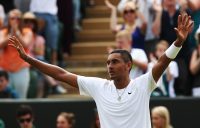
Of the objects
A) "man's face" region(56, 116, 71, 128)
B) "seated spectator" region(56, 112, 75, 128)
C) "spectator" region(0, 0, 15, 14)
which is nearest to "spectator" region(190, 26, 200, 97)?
"seated spectator" region(56, 112, 75, 128)

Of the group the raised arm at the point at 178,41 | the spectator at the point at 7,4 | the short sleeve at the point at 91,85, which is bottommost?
the short sleeve at the point at 91,85

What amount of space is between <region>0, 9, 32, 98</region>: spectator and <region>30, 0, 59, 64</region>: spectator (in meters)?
0.88

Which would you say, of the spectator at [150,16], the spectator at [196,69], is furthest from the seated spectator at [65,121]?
the spectator at [150,16]

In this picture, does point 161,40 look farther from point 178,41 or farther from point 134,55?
point 178,41

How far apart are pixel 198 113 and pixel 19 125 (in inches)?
108

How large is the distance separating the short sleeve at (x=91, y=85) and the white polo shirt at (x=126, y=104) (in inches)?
0.6

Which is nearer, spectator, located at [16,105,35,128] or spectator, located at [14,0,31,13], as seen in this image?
spectator, located at [16,105,35,128]

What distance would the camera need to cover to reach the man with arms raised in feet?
23.2

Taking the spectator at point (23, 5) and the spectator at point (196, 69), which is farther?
the spectator at point (23, 5)

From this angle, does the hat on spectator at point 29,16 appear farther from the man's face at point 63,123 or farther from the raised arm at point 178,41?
the raised arm at point 178,41

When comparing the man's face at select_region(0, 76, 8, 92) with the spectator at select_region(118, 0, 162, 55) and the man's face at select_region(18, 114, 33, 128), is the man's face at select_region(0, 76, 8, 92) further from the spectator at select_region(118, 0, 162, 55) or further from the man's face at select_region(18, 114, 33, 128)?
the spectator at select_region(118, 0, 162, 55)

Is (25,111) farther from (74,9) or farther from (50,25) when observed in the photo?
(74,9)

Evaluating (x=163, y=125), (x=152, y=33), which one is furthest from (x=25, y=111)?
(x=152, y=33)

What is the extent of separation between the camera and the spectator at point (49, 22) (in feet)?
44.1
